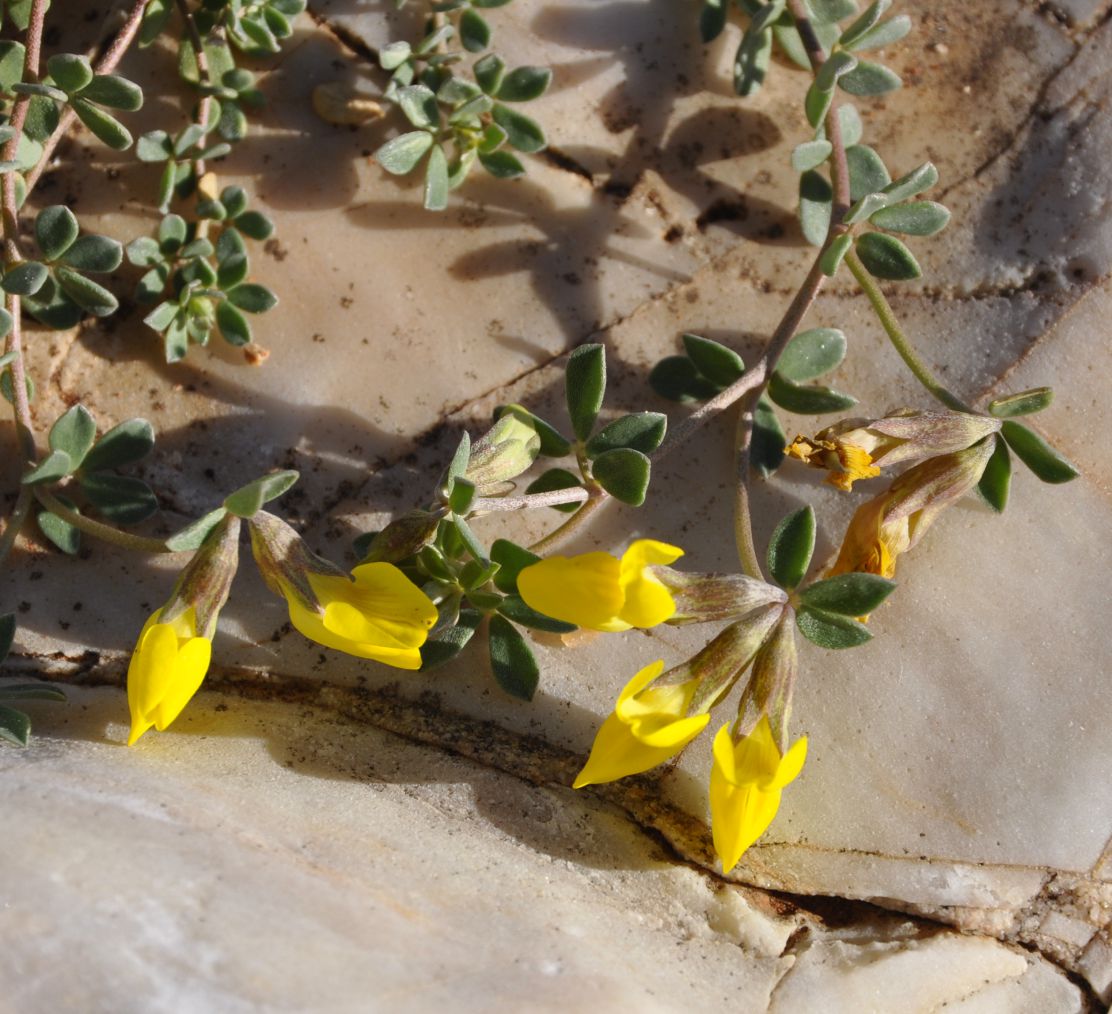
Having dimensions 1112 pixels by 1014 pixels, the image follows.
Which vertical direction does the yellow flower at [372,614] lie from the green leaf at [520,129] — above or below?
below

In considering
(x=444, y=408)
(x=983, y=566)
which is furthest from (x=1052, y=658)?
(x=444, y=408)

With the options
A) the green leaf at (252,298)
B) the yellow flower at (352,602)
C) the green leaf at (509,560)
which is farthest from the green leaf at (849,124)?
the yellow flower at (352,602)

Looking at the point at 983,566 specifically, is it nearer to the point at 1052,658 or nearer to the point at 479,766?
the point at 1052,658

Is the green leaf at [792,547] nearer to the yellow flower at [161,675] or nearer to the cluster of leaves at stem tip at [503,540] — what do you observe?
the cluster of leaves at stem tip at [503,540]

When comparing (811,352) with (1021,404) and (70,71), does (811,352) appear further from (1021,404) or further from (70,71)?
(70,71)

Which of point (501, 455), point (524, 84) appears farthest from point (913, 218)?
point (501, 455)

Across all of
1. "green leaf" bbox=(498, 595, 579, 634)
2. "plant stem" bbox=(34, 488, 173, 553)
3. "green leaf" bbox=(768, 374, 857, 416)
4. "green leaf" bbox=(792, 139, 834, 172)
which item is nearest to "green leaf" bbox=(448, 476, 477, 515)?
"green leaf" bbox=(498, 595, 579, 634)

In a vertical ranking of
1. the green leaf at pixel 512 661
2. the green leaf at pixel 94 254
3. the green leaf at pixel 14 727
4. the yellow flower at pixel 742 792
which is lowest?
the green leaf at pixel 14 727

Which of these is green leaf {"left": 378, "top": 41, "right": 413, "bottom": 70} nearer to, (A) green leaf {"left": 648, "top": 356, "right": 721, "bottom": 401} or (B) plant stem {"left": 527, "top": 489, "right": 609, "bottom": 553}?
(A) green leaf {"left": 648, "top": 356, "right": 721, "bottom": 401}
